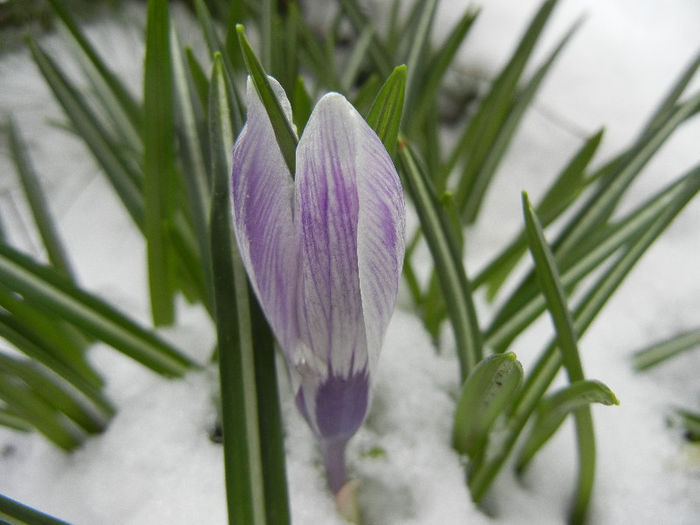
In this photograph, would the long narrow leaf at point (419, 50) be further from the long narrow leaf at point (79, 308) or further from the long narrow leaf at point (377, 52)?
the long narrow leaf at point (79, 308)

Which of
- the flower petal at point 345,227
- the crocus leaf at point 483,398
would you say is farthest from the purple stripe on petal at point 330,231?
the crocus leaf at point 483,398

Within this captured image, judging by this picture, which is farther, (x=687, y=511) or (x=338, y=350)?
(x=687, y=511)

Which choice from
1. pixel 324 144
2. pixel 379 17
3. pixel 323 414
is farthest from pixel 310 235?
pixel 379 17

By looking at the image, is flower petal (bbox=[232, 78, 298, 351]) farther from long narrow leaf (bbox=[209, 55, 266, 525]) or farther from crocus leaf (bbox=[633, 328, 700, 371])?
crocus leaf (bbox=[633, 328, 700, 371])

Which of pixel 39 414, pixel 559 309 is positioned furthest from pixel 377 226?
pixel 39 414

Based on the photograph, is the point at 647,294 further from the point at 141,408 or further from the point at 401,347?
the point at 141,408

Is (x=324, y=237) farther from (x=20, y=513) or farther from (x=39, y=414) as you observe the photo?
(x=39, y=414)

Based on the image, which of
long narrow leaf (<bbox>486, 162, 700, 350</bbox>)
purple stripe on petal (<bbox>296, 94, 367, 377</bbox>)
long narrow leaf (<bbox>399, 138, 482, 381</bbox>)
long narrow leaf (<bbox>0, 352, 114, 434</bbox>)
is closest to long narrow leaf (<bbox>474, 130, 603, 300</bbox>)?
long narrow leaf (<bbox>486, 162, 700, 350</bbox>)
